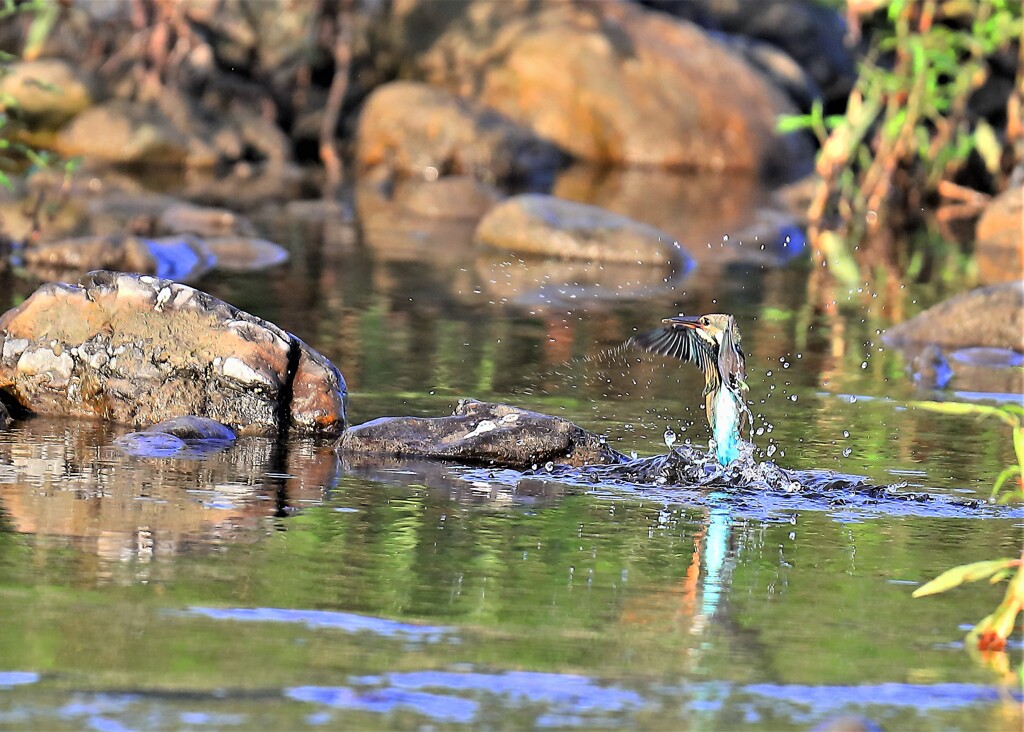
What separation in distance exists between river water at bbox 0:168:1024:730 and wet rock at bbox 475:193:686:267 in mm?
5090

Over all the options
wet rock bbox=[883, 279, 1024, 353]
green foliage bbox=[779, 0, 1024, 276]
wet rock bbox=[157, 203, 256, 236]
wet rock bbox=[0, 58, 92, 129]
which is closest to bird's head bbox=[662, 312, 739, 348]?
wet rock bbox=[883, 279, 1024, 353]

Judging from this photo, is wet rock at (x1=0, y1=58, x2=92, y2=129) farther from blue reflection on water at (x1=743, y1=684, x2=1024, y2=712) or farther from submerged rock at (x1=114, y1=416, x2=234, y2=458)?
blue reflection on water at (x1=743, y1=684, x2=1024, y2=712)

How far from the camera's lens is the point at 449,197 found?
18531 millimetres

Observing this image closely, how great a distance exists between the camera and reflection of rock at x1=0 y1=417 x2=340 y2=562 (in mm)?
5340

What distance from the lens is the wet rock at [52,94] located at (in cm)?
2128

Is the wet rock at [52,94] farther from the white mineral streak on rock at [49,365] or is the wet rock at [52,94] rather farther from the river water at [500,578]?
the white mineral streak on rock at [49,365]

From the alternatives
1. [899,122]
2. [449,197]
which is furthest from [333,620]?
[449,197]

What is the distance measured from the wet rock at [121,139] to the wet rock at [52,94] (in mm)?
173

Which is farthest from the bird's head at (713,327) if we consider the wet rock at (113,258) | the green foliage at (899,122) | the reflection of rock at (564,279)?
the green foliage at (899,122)

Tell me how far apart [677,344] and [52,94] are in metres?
15.6

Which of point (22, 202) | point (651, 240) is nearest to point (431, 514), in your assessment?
point (651, 240)

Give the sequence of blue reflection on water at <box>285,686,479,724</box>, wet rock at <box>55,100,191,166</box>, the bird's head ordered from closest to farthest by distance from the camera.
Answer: blue reflection on water at <box>285,686,479,724</box>, the bird's head, wet rock at <box>55,100,191,166</box>

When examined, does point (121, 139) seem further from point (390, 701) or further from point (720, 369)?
point (390, 701)

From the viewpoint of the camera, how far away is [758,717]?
3.89 metres
